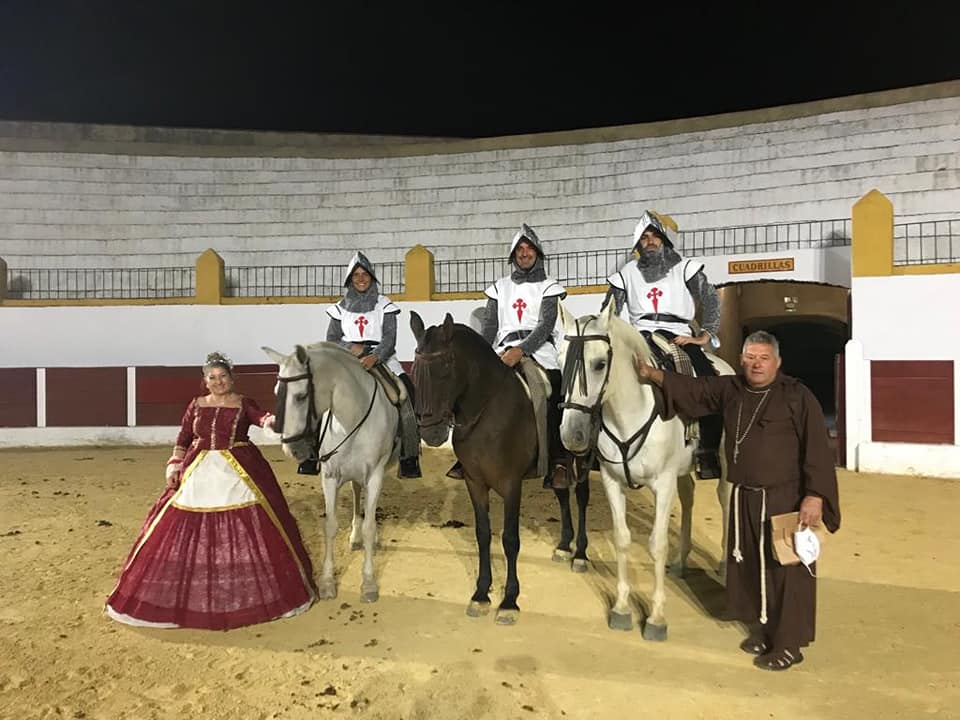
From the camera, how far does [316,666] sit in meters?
3.28

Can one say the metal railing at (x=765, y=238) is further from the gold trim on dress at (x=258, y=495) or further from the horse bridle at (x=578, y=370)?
the gold trim on dress at (x=258, y=495)

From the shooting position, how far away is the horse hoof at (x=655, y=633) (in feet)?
11.8

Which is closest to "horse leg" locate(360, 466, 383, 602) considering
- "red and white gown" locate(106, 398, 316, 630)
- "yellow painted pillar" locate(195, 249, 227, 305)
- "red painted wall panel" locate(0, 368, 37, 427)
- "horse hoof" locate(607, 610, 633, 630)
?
"red and white gown" locate(106, 398, 316, 630)

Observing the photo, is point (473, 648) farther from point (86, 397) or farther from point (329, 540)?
point (86, 397)

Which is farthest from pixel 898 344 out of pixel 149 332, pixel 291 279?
pixel 149 332

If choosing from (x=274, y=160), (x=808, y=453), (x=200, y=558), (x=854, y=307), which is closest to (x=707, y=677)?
(x=808, y=453)

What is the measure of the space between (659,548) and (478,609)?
117 cm

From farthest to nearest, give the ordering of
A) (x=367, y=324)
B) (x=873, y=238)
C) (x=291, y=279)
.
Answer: (x=291, y=279) → (x=873, y=238) → (x=367, y=324)

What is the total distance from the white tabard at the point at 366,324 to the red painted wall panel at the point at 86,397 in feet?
25.6

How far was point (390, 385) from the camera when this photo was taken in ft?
15.5

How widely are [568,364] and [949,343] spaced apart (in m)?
7.24

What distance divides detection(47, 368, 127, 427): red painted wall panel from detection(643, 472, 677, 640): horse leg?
410 inches

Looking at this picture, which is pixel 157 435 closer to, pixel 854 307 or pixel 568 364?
pixel 568 364

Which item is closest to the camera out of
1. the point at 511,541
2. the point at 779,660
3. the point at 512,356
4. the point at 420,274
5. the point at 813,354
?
the point at 779,660
